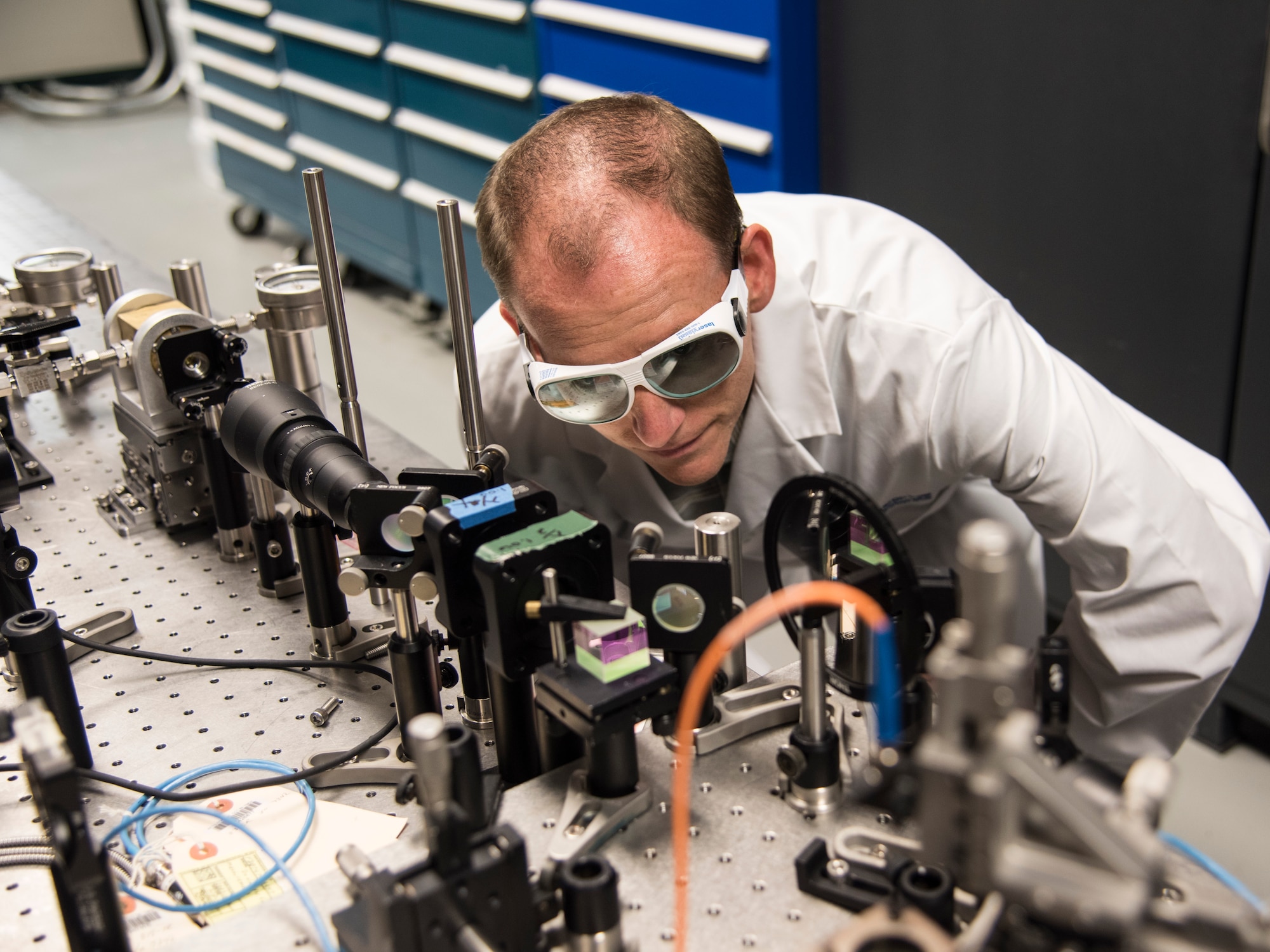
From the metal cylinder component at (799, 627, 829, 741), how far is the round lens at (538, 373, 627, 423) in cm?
32

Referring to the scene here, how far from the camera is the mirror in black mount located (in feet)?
2.38

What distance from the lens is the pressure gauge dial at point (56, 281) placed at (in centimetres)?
141

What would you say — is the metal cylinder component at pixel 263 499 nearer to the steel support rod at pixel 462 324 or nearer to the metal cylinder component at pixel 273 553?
the metal cylinder component at pixel 273 553

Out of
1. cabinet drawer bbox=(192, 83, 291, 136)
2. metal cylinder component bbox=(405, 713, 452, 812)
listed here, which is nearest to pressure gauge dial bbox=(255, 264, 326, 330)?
metal cylinder component bbox=(405, 713, 452, 812)

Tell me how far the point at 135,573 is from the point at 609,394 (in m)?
0.57

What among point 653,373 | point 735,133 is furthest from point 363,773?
point 735,133

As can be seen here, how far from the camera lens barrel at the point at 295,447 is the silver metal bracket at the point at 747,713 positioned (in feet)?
1.02

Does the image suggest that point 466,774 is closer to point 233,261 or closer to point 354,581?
point 354,581

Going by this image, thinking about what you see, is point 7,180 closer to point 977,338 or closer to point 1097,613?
point 977,338

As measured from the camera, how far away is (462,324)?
0.98 metres

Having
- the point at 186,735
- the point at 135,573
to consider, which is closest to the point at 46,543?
the point at 135,573

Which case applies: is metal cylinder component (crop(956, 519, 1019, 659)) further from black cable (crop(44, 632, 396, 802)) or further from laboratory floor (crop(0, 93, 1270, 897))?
laboratory floor (crop(0, 93, 1270, 897))

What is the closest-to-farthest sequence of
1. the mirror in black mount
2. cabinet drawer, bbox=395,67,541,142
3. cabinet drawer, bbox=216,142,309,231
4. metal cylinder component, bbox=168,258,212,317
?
the mirror in black mount → metal cylinder component, bbox=168,258,212,317 → cabinet drawer, bbox=395,67,541,142 → cabinet drawer, bbox=216,142,309,231

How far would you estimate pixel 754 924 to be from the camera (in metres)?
0.70
